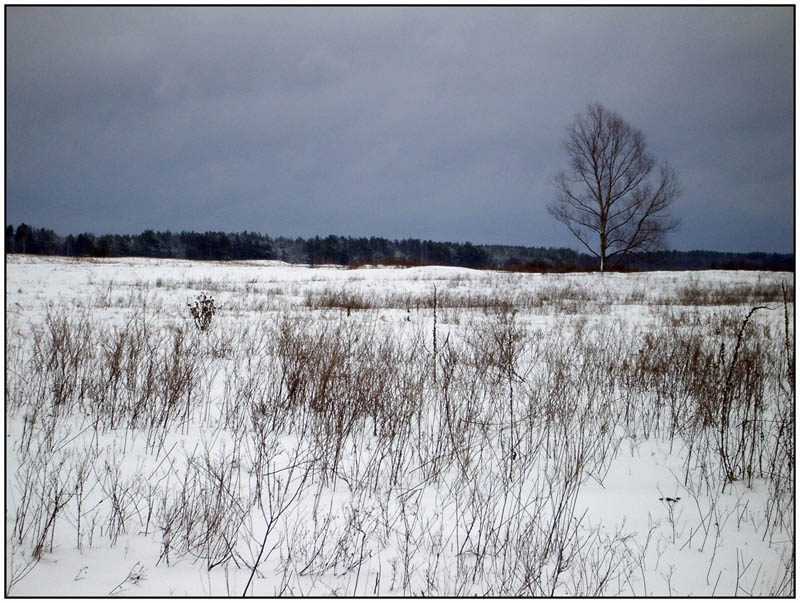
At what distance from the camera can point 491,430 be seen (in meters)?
3.38

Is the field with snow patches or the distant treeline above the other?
the distant treeline

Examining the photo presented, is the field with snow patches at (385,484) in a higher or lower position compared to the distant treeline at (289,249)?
lower

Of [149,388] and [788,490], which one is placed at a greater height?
[149,388]

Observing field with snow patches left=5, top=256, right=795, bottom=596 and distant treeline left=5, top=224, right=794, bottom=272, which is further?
distant treeline left=5, top=224, right=794, bottom=272

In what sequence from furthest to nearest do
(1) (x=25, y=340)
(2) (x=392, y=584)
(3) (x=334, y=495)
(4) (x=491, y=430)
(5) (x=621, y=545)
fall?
(1) (x=25, y=340) → (4) (x=491, y=430) → (3) (x=334, y=495) → (5) (x=621, y=545) → (2) (x=392, y=584)

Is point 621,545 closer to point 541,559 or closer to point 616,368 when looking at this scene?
point 541,559

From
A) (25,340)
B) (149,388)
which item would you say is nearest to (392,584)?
(149,388)

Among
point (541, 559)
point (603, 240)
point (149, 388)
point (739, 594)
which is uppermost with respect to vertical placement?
point (603, 240)

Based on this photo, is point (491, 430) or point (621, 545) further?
point (491, 430)

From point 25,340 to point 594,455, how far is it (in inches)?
275

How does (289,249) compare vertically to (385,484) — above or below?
above

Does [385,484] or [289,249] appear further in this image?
[289,249]

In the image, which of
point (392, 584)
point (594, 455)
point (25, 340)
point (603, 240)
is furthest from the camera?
point (603, 240)

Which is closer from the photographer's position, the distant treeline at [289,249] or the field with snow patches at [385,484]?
the field with snow patches at [385,484]
